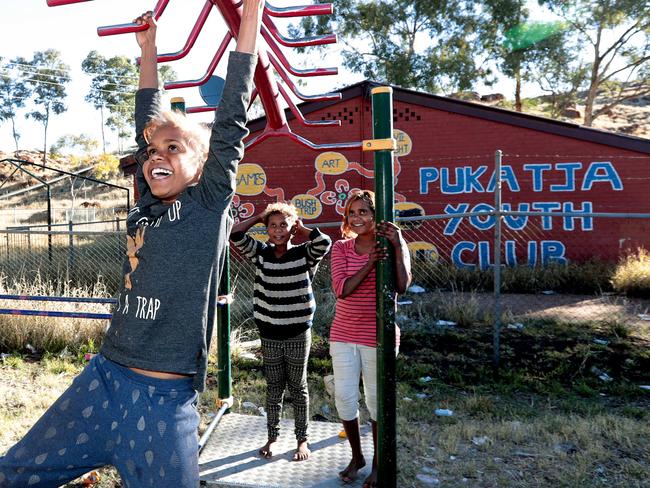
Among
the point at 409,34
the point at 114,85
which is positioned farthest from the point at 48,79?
the point at 409,34

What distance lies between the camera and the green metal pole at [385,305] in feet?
8.20

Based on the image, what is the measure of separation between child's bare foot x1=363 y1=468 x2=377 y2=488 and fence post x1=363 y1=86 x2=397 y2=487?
485 millimetres

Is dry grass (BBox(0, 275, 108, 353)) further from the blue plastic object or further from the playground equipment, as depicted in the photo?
the blue plastic object

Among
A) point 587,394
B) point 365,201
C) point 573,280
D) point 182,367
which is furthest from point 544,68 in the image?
point 182,367

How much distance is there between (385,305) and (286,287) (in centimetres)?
108

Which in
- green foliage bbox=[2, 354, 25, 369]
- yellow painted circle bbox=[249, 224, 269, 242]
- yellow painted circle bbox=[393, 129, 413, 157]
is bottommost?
green foliage bbox=[2, 354, 25, 369]

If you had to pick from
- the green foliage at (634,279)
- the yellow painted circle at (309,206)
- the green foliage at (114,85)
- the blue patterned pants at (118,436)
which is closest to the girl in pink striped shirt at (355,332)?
the blue patterned pants at (118,436)

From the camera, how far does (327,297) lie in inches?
347

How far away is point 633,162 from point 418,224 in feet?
14.9

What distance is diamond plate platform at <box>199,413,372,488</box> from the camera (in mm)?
3072

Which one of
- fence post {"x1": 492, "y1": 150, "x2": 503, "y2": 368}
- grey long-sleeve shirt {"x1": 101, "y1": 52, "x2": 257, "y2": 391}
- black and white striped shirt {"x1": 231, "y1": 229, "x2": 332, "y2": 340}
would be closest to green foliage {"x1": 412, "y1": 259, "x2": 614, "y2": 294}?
fence post {"x1": 492, "y1": 150, "x2": 503, "y2": 368}

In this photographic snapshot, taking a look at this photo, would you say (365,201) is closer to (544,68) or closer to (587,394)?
(587,394)

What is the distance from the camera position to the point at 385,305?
2.53m

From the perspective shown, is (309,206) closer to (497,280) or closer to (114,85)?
(497,280)
